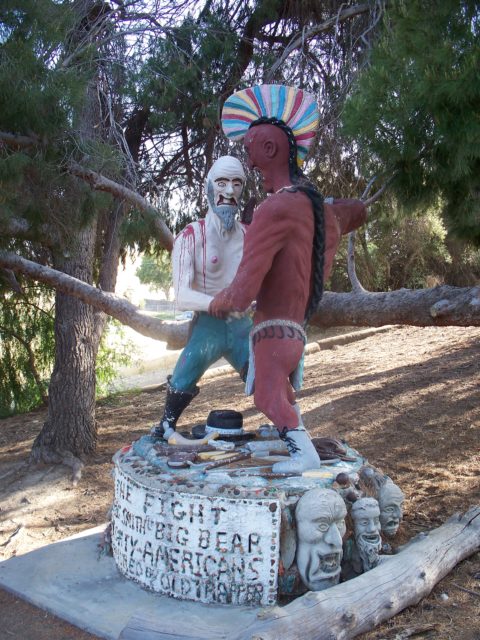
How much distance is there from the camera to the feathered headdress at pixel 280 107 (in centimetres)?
310

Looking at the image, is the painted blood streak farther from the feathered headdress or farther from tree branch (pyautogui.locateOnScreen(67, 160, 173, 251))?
tree branch (pyautogui.locateOnScreen(67, 160, 173, 251))

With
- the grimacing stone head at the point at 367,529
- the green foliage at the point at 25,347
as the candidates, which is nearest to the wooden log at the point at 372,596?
the grimacing stone head at the point at 367,529

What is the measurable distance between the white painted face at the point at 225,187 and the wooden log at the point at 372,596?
1.74 meters

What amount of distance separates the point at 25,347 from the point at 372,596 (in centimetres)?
623

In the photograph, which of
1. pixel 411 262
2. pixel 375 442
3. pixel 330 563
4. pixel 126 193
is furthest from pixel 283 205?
pixel 411 262

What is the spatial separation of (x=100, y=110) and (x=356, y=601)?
4721 mm

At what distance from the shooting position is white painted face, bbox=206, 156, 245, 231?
10.7 ft

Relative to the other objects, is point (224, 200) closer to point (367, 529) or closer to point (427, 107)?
point (427, 107)

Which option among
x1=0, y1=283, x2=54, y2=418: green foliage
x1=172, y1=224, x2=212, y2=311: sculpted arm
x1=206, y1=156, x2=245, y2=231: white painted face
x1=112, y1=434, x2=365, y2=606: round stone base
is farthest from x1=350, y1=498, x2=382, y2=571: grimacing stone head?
x1=0, y1=283, x2=54, y2=418: green foliage

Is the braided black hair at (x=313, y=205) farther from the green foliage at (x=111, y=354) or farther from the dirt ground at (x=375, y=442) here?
the green foliage at (x=111, y=354)

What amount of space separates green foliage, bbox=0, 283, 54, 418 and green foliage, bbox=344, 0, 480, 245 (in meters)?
5.13

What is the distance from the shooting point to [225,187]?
3262mm

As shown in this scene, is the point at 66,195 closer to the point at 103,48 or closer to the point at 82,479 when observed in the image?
the point at 103,48

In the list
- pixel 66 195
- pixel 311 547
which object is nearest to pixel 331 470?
pixel 311 547
